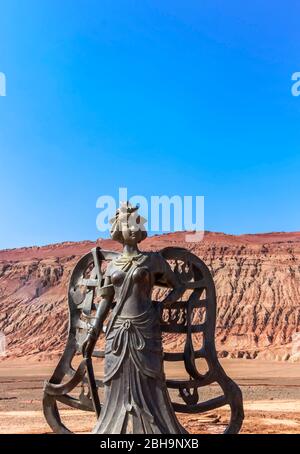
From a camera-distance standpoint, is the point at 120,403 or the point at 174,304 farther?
the point at 174,304

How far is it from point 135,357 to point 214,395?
20675 mm

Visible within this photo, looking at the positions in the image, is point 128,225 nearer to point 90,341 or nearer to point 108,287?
point 108,287

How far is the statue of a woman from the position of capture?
800cm

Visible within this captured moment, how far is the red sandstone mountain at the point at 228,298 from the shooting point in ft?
176

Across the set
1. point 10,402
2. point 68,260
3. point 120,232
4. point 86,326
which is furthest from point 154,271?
point 68,260

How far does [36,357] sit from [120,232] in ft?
152

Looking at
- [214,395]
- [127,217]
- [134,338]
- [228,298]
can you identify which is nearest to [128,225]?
[127,217]

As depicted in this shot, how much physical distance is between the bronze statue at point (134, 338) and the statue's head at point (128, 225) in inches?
0.6

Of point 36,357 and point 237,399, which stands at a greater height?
point 237,399

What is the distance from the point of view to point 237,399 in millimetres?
9172

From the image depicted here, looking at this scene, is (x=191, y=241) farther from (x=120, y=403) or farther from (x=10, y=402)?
(x=120, y=403)

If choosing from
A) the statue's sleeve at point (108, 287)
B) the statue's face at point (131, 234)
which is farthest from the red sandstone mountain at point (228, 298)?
the statue's face at point (131, 234)

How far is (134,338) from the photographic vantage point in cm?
818
